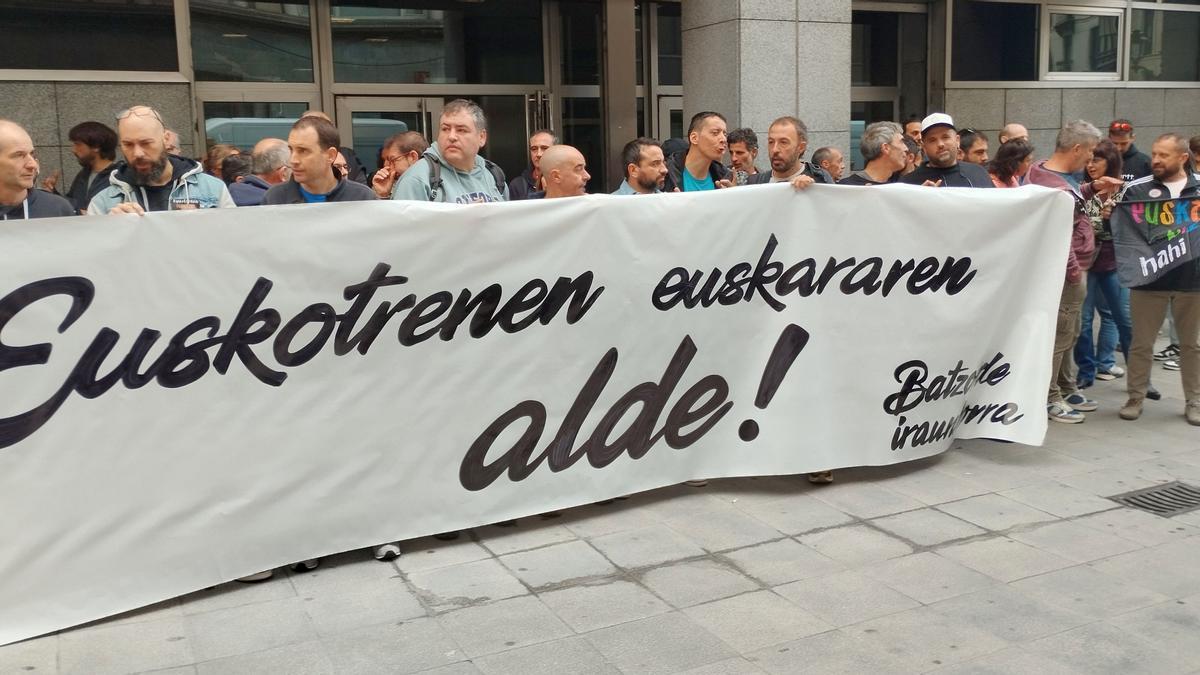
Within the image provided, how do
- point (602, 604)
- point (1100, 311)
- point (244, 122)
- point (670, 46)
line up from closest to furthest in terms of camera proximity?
point (602, 604), point (1100, 311), point (244, 122), point (670, 46)

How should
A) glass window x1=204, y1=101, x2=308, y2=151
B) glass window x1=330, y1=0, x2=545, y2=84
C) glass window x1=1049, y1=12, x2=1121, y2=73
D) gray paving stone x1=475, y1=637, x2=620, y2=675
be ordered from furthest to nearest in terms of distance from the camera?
1. glass window x1=1049, y1=12, x2=1121, y2=73
2. glass window x1=330, y1=0, x2=545, y2=84
3. glass window x1=204, y1=101, x2=308, y2=151
4. gray paving stone x1=475, y1=637, x2=620, y2=675

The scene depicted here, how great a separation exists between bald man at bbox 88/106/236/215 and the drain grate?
4443 millimetres

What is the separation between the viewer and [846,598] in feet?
14.1

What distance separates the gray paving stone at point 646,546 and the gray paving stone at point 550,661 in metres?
0.80

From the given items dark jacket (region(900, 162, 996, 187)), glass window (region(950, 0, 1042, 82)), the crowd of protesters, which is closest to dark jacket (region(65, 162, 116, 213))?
the crowd of protesters

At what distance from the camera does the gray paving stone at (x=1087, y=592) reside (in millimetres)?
4203

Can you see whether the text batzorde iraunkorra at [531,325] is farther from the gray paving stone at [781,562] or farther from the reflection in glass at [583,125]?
the reflection in glass at [583,125]

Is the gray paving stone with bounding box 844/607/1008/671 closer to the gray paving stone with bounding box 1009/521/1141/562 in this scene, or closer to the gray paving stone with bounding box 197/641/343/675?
the gray paving stone with bounding box 1009/521/1141/562

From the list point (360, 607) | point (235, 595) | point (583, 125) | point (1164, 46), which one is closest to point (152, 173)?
point (235, 595)

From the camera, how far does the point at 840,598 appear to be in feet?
14.1

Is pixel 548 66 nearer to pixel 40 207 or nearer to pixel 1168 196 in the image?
pixel 1168 196

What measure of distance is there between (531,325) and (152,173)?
1.82 meters

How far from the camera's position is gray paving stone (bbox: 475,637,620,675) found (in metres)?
3.71

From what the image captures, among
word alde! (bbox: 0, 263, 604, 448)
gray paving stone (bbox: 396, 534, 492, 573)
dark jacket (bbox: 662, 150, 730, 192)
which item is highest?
dark jacket (bbox: 662, 150, 730, 192)
